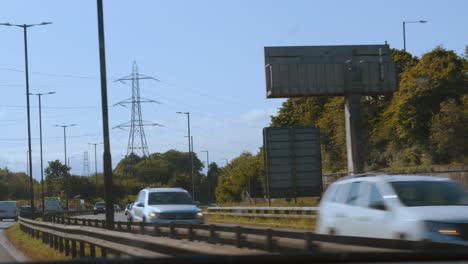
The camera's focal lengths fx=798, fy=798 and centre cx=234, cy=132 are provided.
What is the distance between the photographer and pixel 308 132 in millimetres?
39750

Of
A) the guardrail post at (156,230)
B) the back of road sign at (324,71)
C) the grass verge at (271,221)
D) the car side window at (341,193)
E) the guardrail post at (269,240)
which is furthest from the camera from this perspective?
the back of road sign at (324,71)

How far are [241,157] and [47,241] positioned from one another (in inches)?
3417

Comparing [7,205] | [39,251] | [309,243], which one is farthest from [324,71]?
[309,243]

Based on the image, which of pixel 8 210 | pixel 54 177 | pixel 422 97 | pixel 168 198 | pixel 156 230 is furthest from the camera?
pixel 54 177

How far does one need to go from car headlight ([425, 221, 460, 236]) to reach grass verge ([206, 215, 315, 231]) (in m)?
15.0

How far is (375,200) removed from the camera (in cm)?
1437

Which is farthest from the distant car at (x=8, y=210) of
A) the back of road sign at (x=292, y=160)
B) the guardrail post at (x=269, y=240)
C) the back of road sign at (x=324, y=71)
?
the guardrail post at (x=269, y=240)

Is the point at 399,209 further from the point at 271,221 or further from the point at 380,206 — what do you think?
the point at 271,221

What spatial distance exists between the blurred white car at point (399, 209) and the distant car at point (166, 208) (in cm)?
1022

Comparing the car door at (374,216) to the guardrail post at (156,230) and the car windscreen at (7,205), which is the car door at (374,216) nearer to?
the guardrail post at (156,230)

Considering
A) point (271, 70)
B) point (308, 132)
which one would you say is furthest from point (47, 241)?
point (271, 70)

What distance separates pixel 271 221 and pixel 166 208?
37.0ft

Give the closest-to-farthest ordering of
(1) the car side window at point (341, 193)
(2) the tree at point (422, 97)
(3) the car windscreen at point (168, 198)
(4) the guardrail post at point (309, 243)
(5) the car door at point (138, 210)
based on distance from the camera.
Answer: (4) the guardrail post at point (309, 243) → (1) the car side window at point (341, 193) → (3) the car windscreen at point (168, 198) → (5) the car door at point (138, 210) → (2) the tree at point (422, 97)

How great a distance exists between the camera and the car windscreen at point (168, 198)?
26.7 meters
